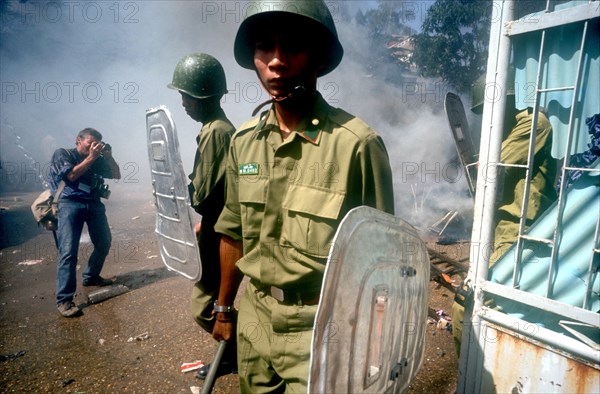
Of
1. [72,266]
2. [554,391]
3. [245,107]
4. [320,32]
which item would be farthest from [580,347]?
[245,107]

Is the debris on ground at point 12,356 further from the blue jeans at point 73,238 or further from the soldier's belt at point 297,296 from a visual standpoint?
the soldier's belt at point 297,296

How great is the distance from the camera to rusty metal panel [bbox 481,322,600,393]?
1.49m

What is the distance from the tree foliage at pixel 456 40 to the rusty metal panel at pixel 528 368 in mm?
11213

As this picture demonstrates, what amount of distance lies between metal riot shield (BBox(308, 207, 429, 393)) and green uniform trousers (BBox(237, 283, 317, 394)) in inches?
13.0

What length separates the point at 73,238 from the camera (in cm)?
438

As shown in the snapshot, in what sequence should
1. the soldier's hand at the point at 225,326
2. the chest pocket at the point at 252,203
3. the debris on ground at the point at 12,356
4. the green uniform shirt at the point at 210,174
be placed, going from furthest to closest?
the debris on ground at the point at 12,356 < the green uniform shirt at the point at 210,174 < the soldier's hand at the point at 225,326 < the chest pocket at the point at 252,203

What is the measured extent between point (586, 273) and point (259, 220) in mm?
1569

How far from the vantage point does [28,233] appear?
773cm

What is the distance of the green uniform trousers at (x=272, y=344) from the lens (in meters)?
1.42

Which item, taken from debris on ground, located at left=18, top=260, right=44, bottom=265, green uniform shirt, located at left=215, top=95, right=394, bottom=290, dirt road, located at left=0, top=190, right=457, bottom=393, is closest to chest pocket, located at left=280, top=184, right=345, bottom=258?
green uniform shirt, located at left=215, top=95, right=394, bottom=290

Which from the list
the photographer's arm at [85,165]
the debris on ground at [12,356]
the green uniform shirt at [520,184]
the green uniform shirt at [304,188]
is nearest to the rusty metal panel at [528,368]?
the green uniform shirt at [520,184]

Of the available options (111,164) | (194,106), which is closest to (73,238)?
(111,164)

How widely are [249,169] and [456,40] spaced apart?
1187cm

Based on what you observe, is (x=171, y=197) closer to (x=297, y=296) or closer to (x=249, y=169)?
(x=249, y=169)
